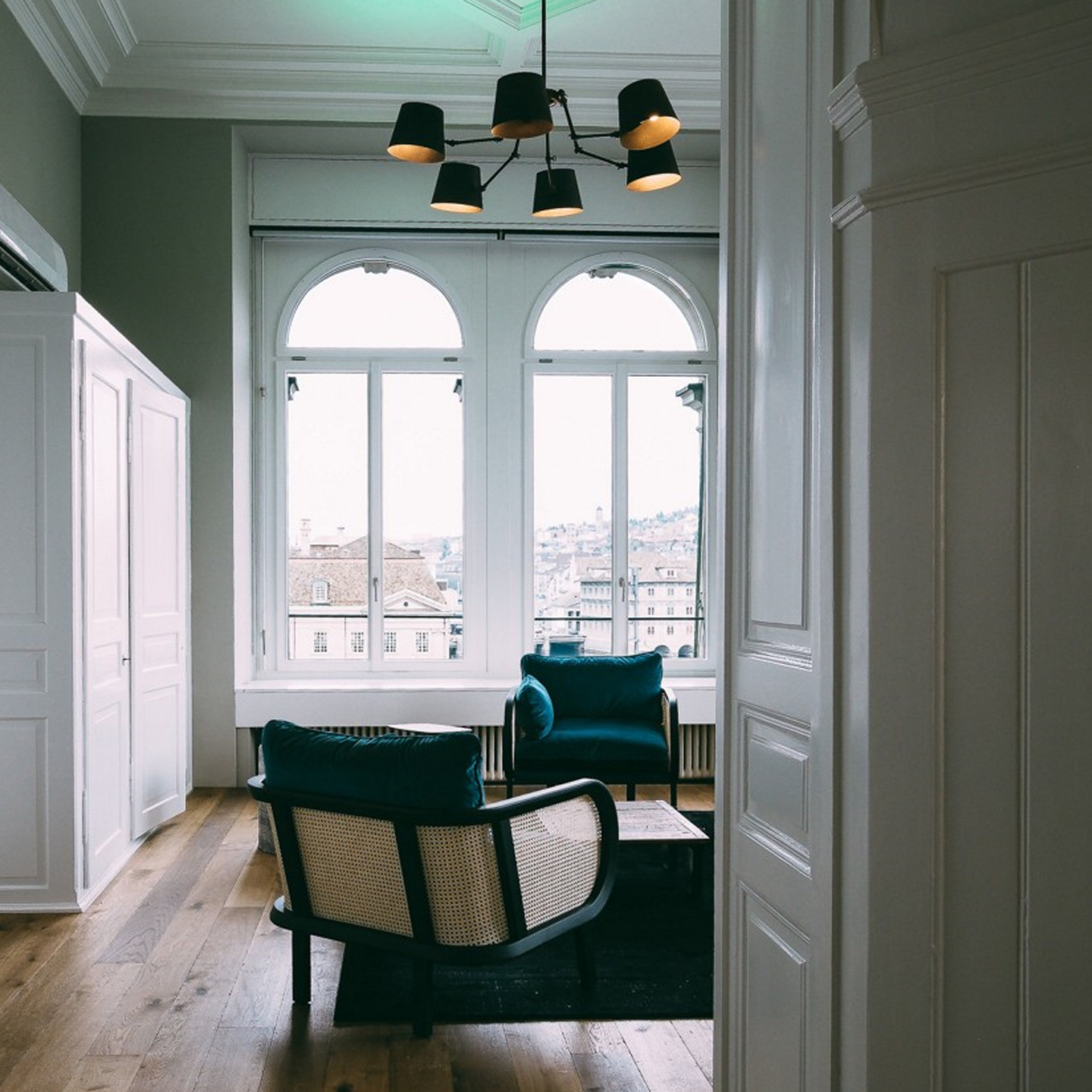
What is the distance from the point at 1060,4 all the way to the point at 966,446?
49 cm

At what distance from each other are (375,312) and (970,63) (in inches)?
211

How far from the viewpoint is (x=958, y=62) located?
1231 millimetres

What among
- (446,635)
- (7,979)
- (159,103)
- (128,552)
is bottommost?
(7,979)

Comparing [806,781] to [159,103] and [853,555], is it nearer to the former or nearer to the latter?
[853,555]

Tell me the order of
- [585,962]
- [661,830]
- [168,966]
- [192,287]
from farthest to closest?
[192,287] → [661,830] → [168,966] → [585,962]

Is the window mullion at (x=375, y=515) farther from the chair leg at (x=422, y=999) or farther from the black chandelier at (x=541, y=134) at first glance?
the chair leg at (x=422, y=999)

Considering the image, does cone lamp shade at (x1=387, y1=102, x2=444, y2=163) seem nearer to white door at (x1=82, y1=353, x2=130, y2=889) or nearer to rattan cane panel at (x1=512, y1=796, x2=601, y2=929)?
white door at (x1=82, y1=353, x2=130, y2=889)

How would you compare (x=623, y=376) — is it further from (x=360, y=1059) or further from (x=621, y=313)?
(x=360, y=1059)

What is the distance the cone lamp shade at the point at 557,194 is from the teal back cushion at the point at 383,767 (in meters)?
2.43

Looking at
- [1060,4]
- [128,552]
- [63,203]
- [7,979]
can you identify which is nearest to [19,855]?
[7,979]

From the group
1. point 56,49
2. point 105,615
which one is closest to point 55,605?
point 105,615

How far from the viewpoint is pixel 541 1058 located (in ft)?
8.70

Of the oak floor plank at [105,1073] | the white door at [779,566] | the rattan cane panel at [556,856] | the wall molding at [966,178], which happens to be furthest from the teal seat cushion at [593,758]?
the wall molding at [966,178]

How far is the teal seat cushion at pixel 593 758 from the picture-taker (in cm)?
498
